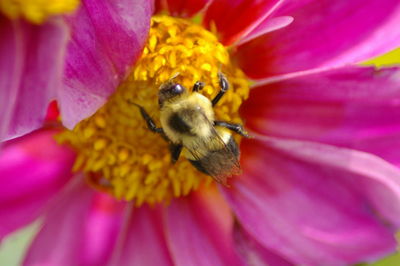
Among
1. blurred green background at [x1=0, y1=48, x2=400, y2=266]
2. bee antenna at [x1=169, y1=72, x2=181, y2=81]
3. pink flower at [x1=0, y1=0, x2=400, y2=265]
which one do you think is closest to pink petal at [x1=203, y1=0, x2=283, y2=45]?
pink flower at [x1=0, y1=0, x2=400, y2=265]

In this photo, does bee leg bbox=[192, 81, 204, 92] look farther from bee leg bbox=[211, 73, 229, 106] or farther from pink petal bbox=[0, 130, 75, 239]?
pink petal bbox=[0, 130, 75, 239]

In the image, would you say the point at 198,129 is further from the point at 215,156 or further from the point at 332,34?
the point at 332,34

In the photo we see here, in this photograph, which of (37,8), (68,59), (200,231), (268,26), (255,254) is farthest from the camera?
(200,231)

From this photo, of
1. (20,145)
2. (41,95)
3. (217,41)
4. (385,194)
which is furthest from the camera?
(20,145)

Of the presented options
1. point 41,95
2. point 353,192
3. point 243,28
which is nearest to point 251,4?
point 243,28

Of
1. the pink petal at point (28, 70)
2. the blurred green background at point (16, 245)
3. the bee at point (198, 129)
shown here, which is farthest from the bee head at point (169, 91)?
the blurred green background at point (16, 245)

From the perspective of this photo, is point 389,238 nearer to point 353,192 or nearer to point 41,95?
point 353,192

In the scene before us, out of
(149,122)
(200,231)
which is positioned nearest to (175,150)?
(149,122)
